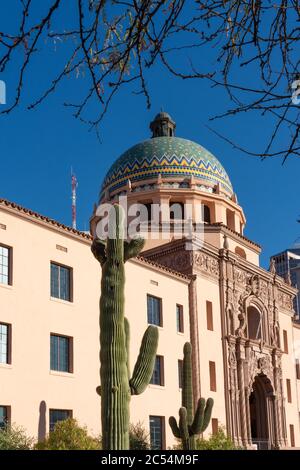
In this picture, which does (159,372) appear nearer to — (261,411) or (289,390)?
(261,411)

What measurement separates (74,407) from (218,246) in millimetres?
17593

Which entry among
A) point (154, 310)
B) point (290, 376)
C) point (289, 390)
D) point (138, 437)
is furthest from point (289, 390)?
point (138, 437)

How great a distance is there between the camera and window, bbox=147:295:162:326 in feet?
101

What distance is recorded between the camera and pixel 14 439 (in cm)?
2092

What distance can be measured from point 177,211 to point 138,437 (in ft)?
65.9

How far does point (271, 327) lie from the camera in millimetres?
41188

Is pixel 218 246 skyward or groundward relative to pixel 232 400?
skyward

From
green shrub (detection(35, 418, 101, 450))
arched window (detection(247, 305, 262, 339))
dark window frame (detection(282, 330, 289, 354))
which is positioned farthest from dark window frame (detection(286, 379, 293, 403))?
green shrub (detection(35, 418, 101, 450))

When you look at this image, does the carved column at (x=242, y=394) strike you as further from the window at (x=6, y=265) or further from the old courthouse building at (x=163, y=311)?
the window at (x=6, y=265)

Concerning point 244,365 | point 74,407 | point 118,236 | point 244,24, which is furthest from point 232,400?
point 244,24

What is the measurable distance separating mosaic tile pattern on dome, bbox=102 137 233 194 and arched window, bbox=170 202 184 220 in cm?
231

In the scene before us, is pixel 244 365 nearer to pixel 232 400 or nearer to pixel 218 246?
pixel 232 400

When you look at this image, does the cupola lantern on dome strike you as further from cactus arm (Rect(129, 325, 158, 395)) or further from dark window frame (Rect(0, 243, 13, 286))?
cactus arm (Rect(129, 325, 158, 395))

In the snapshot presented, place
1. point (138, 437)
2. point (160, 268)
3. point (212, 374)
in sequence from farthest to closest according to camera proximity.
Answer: point (212, 374)
point (160, 268)
point (138, 437)
